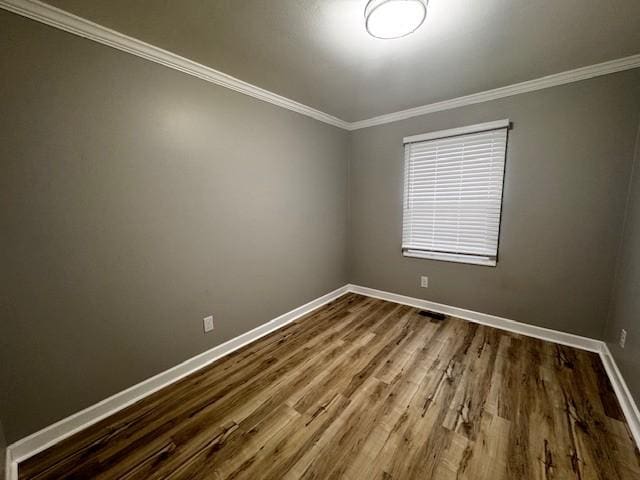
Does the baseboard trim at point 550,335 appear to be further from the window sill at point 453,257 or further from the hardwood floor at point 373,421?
the window sill at point 453,257

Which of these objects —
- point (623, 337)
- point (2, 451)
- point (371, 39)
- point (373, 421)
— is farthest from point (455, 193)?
point (2, 451)

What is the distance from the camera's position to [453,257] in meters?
2.85

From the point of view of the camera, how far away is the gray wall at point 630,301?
5.17 feet

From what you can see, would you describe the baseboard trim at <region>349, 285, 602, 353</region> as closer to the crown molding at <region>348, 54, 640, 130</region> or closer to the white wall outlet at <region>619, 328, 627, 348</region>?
the white wall outlet at <region>619, 328, 627, 348</region>

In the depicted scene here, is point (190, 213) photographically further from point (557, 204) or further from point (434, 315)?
point (557, 204)

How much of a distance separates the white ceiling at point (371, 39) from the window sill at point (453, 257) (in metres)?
1.69

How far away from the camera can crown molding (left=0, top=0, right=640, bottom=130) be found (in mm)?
1324

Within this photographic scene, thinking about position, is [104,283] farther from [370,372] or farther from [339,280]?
[339,280]

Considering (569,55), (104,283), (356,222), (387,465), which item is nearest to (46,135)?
(104,283)

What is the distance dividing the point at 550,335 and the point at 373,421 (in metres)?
2.07

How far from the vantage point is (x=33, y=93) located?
4.34 feet

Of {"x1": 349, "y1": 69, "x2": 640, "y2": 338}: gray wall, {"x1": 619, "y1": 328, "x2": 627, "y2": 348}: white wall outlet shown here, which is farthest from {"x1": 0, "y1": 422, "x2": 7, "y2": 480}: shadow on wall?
{"x1": 619, "y1": 328, "x2": 627, "y2": 348}: white wall outlet

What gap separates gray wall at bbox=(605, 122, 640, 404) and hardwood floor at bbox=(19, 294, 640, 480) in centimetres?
23

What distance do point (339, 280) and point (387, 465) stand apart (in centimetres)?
240
